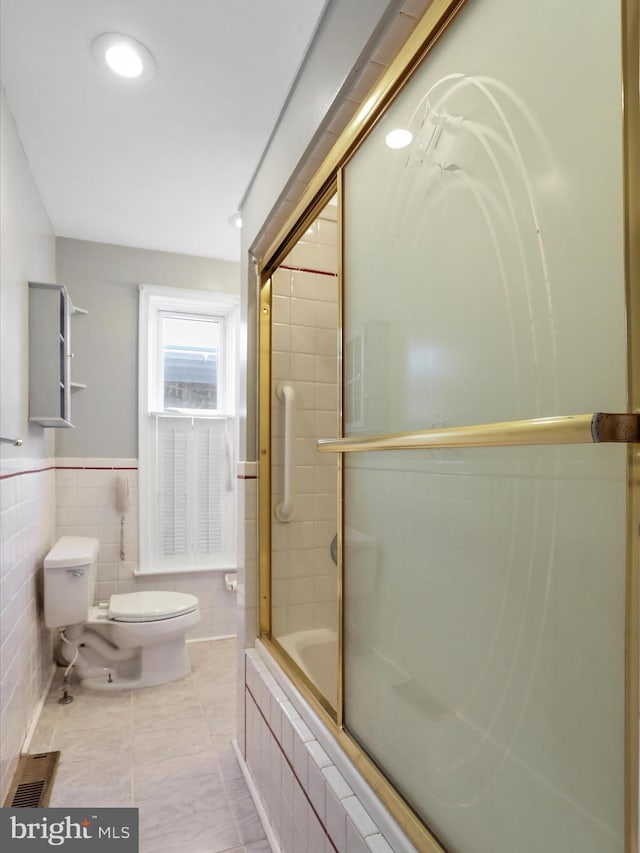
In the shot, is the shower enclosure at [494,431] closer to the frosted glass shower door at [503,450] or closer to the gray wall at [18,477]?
the frosted glass shower door at [503,450]

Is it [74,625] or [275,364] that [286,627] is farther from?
[74,625]

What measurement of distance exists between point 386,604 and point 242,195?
2085 millimetres

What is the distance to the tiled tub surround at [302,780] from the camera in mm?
1025

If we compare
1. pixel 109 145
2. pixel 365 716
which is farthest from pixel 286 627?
pixel 109 145

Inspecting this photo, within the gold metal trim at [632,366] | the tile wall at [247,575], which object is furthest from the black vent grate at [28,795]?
the gold metal trim at [632,366]

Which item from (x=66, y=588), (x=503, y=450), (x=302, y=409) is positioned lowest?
(x=66, y=588)

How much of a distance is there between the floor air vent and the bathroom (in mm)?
94

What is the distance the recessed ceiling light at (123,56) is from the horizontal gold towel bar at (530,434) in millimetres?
1475

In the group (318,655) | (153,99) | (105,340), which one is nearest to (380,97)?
(153,99)

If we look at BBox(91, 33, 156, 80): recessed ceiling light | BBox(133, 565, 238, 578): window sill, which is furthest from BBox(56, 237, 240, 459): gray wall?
BBox(91, 33, 156, 80): recessed ceiling light

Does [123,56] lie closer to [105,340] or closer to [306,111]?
[306,111]

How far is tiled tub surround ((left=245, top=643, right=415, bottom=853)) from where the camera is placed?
1.03 meters

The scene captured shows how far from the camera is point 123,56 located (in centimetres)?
166

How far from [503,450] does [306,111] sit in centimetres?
125
